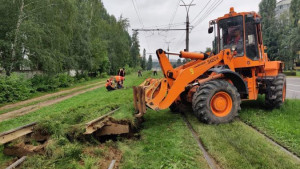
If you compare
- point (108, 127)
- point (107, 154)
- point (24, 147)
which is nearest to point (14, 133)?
point (24, 147)

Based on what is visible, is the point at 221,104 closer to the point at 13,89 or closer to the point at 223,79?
the point at 223,79

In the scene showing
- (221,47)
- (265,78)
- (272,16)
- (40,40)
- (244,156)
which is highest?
(272,16)

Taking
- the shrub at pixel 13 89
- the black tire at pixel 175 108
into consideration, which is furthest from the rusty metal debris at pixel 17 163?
the shrub at pixel 13 89

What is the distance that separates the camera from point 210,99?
6168mm

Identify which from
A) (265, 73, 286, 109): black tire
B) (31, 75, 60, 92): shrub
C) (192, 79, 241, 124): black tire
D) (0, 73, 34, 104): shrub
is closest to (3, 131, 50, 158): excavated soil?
(192, 79, 241, 124): black tire

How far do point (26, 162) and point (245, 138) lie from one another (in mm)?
4494

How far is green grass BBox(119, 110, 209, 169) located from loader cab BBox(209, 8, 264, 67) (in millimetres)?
3329

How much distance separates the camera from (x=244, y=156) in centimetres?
411

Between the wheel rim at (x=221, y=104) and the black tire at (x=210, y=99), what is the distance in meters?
0.09

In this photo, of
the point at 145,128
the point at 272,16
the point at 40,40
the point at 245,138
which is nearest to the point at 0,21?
the point at 40,40

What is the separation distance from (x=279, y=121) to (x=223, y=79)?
198 cm

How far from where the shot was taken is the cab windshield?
7.52 meters

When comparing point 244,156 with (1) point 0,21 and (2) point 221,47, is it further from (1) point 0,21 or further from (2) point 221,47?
(1) point 0,21

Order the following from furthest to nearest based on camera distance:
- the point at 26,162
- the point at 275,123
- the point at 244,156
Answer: the point at 275,123
the point at 244,156
the point at 26,162
